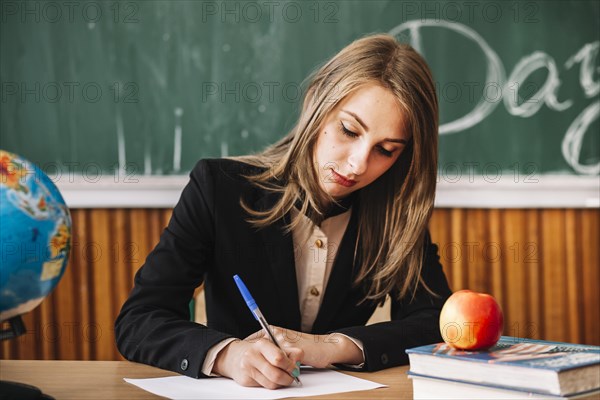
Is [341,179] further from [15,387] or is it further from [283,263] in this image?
[15,387]

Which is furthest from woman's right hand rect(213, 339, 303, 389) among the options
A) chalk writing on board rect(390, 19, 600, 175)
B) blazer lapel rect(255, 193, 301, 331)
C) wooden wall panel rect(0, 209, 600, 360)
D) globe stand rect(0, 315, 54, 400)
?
chalk writing on board rect(390, 19, 600, 175)

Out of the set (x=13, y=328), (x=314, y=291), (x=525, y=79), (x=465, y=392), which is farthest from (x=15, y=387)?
(x=525, y=79)

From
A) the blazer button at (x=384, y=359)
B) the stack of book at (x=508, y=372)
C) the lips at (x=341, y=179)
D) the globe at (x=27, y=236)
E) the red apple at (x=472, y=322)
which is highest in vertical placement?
the lips at (x=341, y=179)

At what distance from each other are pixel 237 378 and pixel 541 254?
1970 mm

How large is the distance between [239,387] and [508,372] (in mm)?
466

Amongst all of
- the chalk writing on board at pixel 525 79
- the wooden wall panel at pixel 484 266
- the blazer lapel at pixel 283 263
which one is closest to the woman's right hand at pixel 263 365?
the blazer lapel at pixel 283 263

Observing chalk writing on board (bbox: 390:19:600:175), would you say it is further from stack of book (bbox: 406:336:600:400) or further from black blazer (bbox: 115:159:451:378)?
stack of book (bbox: 406:336:600:400)

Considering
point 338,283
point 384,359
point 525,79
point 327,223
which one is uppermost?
point 525,79

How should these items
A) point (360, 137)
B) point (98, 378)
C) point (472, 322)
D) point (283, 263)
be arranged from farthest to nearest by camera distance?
point (283, 263)
point (360, 137)
point (98, 378)
point (472, 322)

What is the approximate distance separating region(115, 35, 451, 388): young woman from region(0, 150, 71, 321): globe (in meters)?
0.46

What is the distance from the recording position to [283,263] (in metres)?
1.81

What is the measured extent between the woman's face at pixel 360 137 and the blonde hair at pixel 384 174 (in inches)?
0.8

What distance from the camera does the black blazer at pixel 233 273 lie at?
5.40 ft

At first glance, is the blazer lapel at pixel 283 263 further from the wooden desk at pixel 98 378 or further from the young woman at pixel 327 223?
the wooden desk at pixel 98 378
